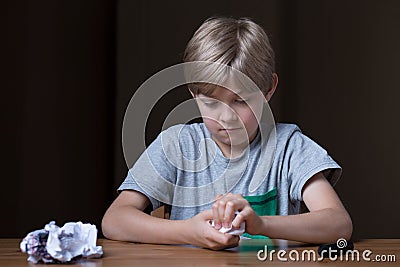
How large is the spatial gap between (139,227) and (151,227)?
3 cm

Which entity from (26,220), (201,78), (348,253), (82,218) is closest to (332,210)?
(348,253)

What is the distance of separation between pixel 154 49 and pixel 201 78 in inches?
68.2

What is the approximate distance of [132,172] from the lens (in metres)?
1.45

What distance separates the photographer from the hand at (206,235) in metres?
1.11

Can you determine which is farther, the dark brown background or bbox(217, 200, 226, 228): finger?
the dark brown background

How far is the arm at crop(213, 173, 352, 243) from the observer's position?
43.9 inches

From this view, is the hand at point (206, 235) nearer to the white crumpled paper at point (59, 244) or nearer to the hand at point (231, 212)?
the hand at point (231, 212)

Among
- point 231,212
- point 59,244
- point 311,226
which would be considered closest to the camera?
point 59,244

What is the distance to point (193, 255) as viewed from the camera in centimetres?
108

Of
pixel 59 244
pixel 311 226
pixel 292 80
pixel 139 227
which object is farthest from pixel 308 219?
pixel 292 80

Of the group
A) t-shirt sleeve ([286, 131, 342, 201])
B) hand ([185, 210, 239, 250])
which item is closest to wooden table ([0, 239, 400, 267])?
hand ([185, 210, 239, 250])

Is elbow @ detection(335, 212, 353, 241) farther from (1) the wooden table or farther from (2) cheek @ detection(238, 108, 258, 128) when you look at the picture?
(2) cheek @ detection(238, 108, 258, 128)

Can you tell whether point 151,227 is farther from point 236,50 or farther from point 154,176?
point 236,50

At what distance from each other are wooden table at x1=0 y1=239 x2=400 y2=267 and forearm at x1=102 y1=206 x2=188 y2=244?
23mm
